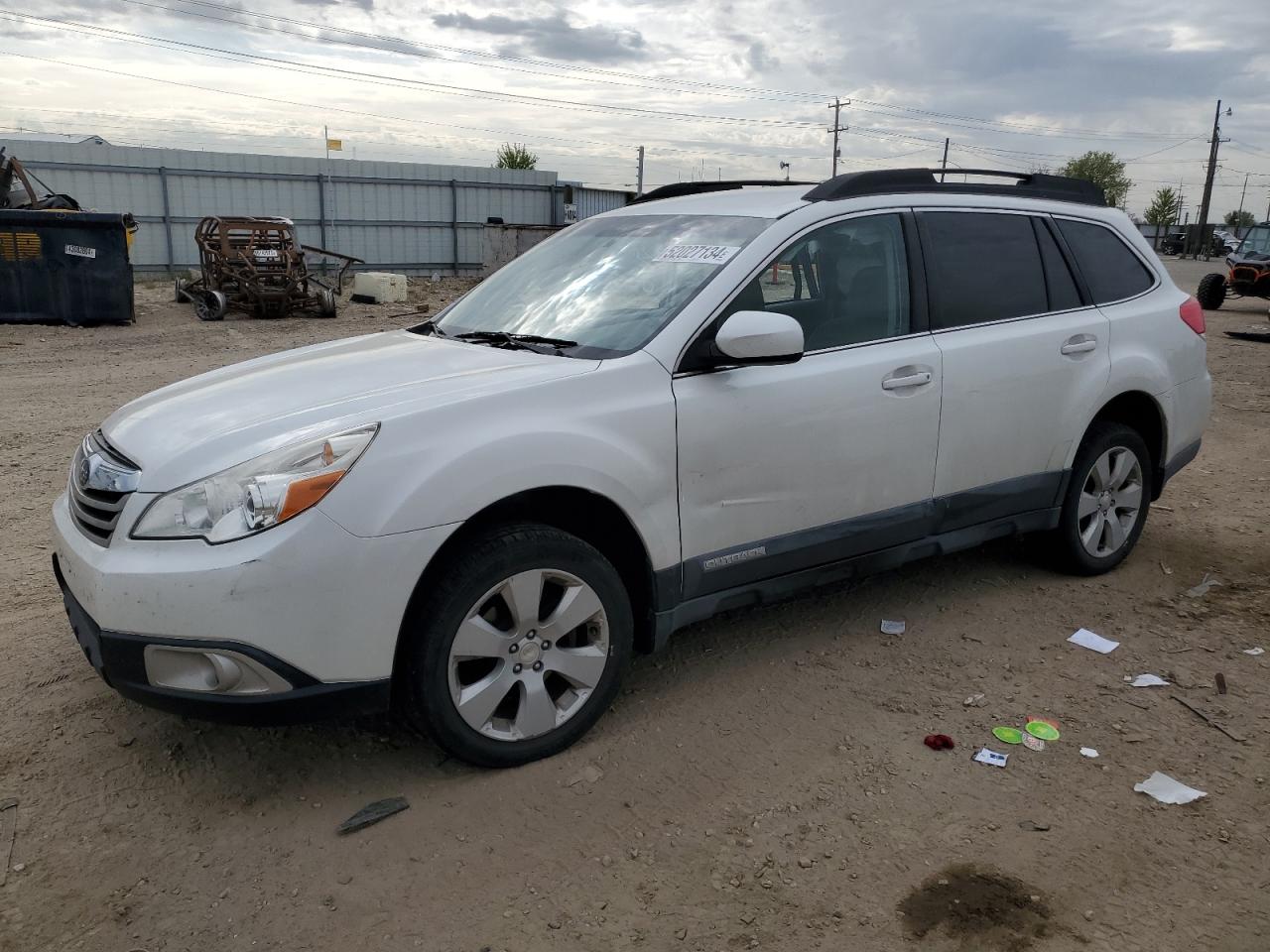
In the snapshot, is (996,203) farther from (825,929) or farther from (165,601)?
(165,601)

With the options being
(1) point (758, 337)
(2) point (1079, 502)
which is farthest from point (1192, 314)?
(1) point (758, 337)

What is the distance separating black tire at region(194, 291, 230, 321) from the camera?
52.9 ft

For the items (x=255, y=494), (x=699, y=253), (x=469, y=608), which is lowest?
(x=469, y=608)

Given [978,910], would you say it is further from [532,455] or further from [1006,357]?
[1006,357]

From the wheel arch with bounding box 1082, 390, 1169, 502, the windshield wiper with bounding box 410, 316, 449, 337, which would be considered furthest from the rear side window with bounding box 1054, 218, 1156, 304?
the windshield wiper with bounding box 410, 316, 449, 337

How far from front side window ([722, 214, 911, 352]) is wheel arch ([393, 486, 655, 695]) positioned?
875mm

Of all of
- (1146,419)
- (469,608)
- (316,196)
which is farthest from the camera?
(316,196)

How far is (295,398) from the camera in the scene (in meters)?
3.21

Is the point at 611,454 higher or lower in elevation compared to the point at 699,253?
lower

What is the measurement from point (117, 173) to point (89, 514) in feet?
75.1

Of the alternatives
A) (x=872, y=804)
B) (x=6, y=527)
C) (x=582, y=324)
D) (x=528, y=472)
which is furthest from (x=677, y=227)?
(x=6, y=527)

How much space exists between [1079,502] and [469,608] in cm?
306

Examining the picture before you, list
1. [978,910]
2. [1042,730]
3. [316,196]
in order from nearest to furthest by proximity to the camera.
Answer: [978,910]
[1042,730]
[316,196]

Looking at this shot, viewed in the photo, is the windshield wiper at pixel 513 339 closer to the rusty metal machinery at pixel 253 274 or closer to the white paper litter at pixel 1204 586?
the white paper litter at pixel 1204 586
